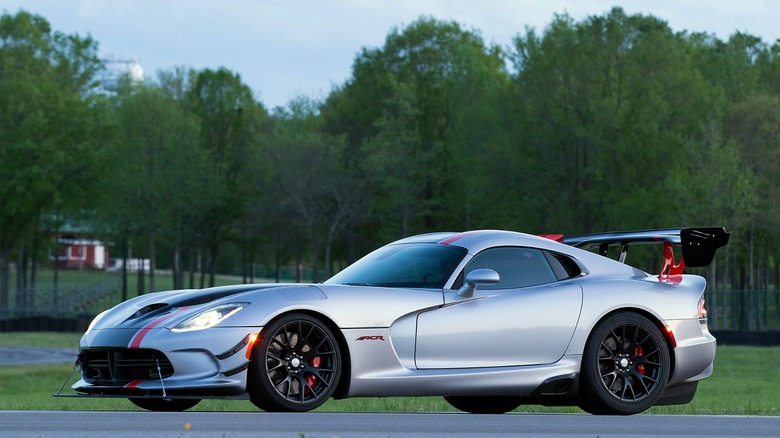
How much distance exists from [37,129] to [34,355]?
84.3 ft

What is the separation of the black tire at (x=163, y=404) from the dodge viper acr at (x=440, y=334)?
0.02 m

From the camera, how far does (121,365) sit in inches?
362

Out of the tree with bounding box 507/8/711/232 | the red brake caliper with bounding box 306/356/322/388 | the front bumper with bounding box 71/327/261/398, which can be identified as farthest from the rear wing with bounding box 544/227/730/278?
the tree with bounding box 507/8/711/232

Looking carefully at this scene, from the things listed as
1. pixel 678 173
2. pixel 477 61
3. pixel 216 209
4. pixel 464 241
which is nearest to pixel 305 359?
pixel 464 241

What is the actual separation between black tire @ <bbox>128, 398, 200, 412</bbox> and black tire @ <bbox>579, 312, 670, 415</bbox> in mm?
3049

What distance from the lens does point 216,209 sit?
78125 millimetres

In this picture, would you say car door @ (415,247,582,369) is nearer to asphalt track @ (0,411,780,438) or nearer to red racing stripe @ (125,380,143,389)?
asphalt track @ (0,411,780,438)

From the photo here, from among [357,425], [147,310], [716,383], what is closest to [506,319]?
[357,425]

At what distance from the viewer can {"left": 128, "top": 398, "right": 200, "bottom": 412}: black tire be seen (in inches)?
395

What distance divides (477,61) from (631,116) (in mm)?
14690

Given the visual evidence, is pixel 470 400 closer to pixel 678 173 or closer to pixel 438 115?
pixel 678 173

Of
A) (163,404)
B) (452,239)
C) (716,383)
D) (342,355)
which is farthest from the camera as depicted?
(716,383)

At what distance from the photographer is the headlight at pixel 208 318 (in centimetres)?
901

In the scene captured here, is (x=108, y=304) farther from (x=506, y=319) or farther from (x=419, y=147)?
(x=506, y=319)
